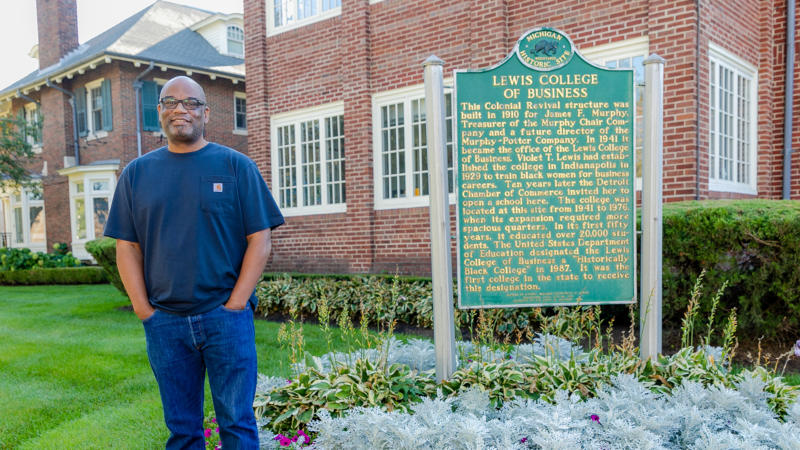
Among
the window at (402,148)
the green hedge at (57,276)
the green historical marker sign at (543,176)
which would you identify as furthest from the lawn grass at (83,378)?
the green hedge at (57,276)

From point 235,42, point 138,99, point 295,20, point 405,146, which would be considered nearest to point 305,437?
point 405,146

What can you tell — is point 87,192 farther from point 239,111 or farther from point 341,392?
point 341,392

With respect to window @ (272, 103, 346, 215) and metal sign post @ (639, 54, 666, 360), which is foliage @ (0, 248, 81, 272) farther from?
metal sign post @ (639, 54, 666, 360)

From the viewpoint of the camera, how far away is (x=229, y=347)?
2623 millimetres

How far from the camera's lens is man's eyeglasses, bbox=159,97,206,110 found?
8.82 feet

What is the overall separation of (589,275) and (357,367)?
1730mm

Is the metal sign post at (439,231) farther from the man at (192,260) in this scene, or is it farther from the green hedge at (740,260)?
the man at (192,260)

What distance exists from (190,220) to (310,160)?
9268 mm

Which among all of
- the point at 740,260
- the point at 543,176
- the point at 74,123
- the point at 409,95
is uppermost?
the point at 74,123

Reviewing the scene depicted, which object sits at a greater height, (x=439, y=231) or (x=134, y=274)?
(x=439, y=231)

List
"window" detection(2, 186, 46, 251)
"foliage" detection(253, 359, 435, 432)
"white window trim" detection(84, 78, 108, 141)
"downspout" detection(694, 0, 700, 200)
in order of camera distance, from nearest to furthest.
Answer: "foliage" detection(253, 359, 435, 432), "downspout" detection(694, 0, 700, 200), "white window trim" detection(84, 78, 108, 141), "window" detection(2, 186, 46, 251)

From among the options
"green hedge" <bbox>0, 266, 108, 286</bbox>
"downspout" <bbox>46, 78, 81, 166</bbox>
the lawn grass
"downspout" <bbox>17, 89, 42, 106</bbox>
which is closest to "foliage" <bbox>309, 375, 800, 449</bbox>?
the lawn grass

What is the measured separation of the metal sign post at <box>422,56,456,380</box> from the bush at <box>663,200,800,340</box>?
2.92 m

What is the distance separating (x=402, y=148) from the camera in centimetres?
1031
